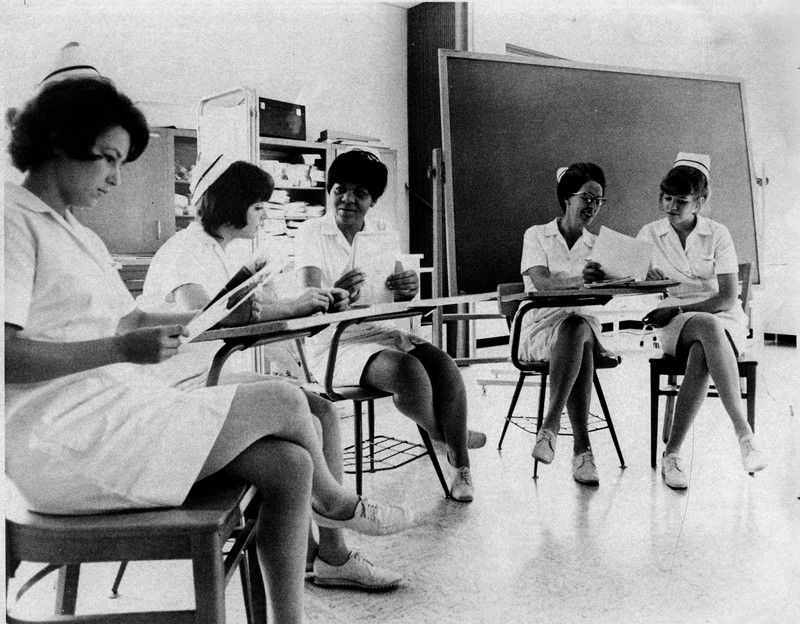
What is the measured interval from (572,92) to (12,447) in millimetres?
2392

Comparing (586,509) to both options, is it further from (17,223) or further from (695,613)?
(17,223)

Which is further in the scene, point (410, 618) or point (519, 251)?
point (519, 251)

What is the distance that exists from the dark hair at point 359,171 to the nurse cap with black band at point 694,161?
1.33 meters

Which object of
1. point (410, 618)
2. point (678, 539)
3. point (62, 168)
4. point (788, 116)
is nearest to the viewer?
point (62, 168)

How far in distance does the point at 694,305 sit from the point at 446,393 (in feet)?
3.63

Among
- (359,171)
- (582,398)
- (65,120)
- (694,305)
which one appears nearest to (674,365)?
(694,305)

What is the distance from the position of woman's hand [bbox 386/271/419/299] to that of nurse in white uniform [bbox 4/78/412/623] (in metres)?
0.99

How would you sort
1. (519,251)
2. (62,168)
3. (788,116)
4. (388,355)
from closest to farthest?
1. (62,168)
2. (788,116)
3. (388,355)
4. (519,251)

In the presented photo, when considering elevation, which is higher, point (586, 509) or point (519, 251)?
point (519, 251)

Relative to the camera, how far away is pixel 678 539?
1966 millimetres

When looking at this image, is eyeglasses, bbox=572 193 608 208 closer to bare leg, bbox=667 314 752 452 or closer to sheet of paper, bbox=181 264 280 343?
bare leg, bbox=667 314 752 452

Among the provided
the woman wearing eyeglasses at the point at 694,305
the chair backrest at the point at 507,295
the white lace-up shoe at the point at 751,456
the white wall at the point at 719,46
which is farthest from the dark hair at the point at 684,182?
the white lace-up shoe at the point at 751,456

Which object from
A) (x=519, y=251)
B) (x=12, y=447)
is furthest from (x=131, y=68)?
(x=519, y=251)

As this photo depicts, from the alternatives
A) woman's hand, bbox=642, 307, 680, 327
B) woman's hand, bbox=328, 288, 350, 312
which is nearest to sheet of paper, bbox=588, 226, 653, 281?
woman's hand, bbox=642, 307, 680, 327
